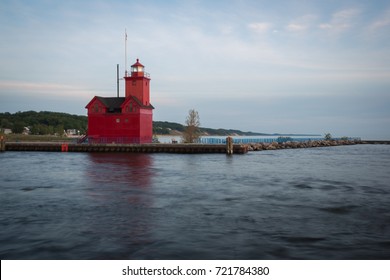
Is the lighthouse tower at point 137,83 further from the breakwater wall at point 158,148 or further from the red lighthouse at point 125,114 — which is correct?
the breakwater wall at point 158,148

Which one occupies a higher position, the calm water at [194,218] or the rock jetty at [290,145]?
the rock jetty at [290,145]

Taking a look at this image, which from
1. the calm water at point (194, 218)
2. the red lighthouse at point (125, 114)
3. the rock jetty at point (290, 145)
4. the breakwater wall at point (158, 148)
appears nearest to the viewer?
the calm water at point (194, 218)

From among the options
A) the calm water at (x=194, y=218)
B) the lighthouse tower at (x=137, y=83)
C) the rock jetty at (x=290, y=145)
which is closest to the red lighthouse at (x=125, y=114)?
the lighthouse tower at (x=137, y=83)

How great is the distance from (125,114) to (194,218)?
38.7 metres

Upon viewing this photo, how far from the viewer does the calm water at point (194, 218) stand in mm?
10367

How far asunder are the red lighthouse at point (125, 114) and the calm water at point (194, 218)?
25810 millimetres

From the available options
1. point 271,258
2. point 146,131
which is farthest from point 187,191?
point 146,131

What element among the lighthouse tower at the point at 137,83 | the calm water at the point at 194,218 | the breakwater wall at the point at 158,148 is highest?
the lighthouse tower at the point at 137,83

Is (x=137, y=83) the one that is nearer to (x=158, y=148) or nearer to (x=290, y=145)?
(x=158, y=148)

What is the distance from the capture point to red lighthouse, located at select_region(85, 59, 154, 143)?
51.1 m

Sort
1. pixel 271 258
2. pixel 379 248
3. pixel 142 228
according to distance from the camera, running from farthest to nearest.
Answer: pixel 142 228, pixel 379 248, pixel 271 258
